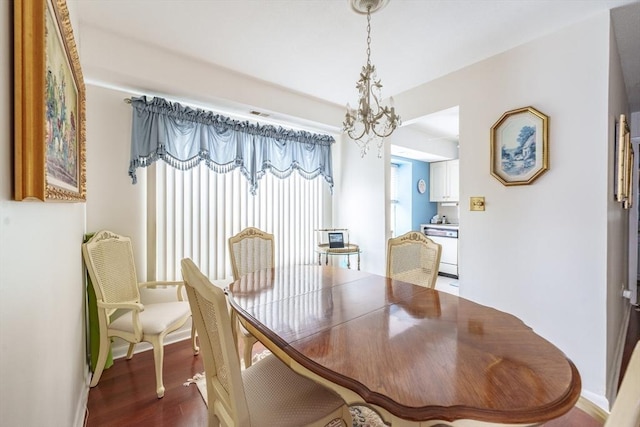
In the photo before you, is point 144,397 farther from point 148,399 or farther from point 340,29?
point 340,29

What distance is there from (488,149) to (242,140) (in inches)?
94.9

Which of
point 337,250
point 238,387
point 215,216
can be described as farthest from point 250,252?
point 238,387

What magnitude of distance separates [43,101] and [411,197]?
214 inches

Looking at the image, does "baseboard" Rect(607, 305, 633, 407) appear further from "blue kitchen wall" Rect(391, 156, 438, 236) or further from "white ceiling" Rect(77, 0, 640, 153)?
"blue kitchen wall" Rect(391, 156, 438, 236)

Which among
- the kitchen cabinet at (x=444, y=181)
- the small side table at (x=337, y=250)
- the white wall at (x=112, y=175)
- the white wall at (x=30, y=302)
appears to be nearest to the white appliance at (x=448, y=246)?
the kitchen cabinet at (x=444, y=181)

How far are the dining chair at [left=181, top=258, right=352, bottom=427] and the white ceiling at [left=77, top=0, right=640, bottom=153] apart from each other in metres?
1.77

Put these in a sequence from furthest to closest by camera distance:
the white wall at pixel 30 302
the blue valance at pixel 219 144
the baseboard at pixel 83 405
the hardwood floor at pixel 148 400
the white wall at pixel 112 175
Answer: the blue valance at pixel 219 144, the white wall at pixel 112 175, the hardwood floor at pixel 148 400, the baseboard at pixel 83 405, the white wall at pixel 30 302

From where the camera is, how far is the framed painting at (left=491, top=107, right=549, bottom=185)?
212 centimetres

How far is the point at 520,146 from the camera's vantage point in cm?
223

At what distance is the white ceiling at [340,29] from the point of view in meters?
1.83

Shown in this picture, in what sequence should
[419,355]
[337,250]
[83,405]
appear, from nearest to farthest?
1. [419,355]
2. [83,405]
3. [337,250]

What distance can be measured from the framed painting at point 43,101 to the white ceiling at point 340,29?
875 mm

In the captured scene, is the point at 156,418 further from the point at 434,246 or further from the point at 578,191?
the point at 578,191

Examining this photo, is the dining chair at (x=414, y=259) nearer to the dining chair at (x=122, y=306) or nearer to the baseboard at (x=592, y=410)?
the baseboard at (x=592, y=410)
